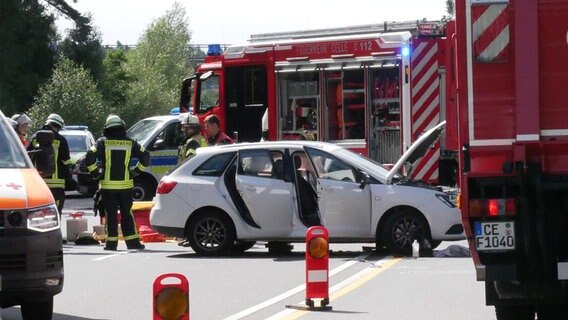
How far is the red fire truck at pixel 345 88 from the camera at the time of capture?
2436 centimetres

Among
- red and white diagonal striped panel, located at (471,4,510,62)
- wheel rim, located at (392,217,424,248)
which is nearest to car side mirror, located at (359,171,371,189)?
wheel rim, located at (392,217,424,248)

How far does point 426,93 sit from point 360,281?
31.8 feet

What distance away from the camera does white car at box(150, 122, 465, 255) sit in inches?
690

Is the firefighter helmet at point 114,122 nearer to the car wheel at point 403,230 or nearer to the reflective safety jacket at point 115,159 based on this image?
the reflective safety jacket at point 115,159

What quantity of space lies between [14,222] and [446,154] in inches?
564

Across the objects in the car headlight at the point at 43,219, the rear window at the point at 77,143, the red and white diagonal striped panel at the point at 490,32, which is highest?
the red and white diagonal striped panel at the point at 490,32

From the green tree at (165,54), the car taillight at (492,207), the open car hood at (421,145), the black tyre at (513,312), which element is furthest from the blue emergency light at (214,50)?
the green tree at (165,54)

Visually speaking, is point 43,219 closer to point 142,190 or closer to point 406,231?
point 406,231

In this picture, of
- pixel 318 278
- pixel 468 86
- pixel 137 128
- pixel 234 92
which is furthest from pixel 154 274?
pixel 137 128

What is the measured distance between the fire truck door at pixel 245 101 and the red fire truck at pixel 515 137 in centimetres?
1816

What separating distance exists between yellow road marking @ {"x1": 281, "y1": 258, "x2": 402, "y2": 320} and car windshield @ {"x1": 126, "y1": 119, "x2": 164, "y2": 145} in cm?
1349

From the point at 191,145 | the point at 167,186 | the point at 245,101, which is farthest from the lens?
the point at 245,101

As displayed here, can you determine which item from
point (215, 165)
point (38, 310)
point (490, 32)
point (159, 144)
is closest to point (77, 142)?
point (159, 144)

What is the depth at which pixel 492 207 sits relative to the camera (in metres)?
9.40
